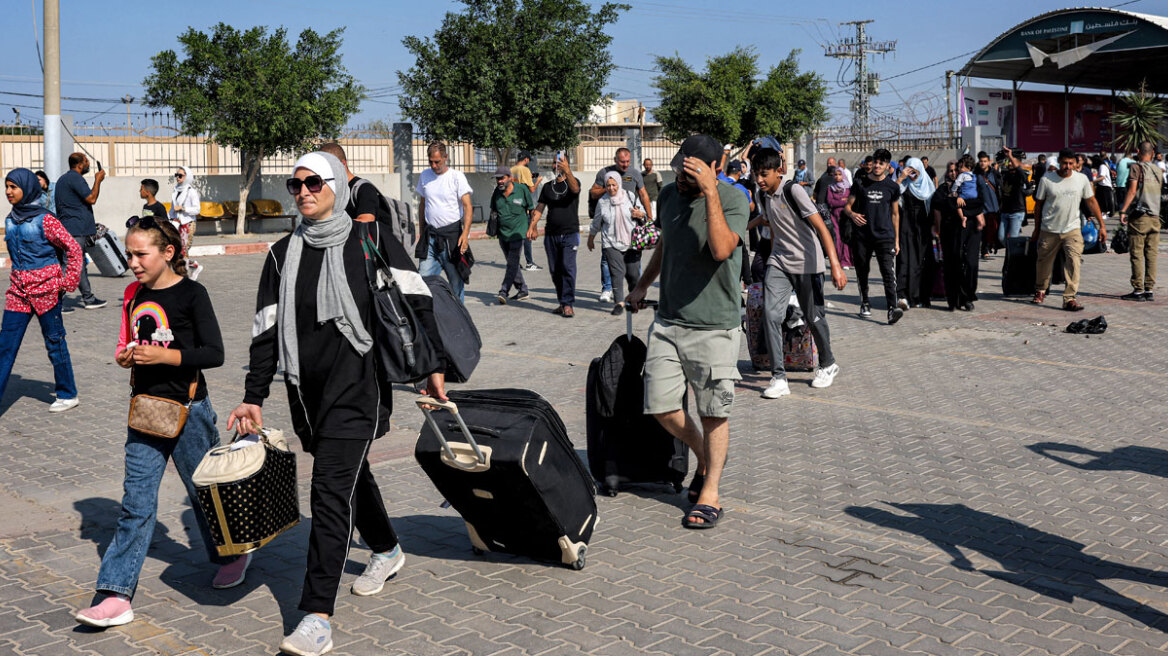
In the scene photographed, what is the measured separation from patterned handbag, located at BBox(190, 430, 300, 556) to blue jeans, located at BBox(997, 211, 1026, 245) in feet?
51.5

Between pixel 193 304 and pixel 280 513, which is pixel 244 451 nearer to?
pixel 280 513

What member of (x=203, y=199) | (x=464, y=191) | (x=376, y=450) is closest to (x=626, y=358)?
(x=376, y=450)

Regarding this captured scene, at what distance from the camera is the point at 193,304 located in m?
4.66

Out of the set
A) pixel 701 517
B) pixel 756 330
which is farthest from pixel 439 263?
pixel 701 517

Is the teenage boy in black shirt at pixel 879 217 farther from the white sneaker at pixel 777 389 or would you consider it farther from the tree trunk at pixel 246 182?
the tree trunk at pixel 246 182

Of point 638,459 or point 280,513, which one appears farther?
point 638,459

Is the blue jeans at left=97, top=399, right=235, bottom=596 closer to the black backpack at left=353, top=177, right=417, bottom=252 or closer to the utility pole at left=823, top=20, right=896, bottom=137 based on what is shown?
the black backpack at left=353, top=177, right=417, bottom=252

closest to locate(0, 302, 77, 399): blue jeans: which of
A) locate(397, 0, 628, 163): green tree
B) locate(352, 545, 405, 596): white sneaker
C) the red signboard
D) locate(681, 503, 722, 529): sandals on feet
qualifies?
locate(352, 545, 405, 596): white sneaker

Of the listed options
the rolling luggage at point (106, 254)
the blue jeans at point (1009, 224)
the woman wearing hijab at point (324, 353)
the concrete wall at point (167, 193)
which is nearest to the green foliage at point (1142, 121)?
the blue jeans at point (1009, 224)

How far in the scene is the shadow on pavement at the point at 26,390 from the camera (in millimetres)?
8773

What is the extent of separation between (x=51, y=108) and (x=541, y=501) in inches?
686

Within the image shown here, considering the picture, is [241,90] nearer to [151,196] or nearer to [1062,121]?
[151,196]

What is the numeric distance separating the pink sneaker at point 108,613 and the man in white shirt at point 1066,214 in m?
11.4

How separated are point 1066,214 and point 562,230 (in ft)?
19.1
